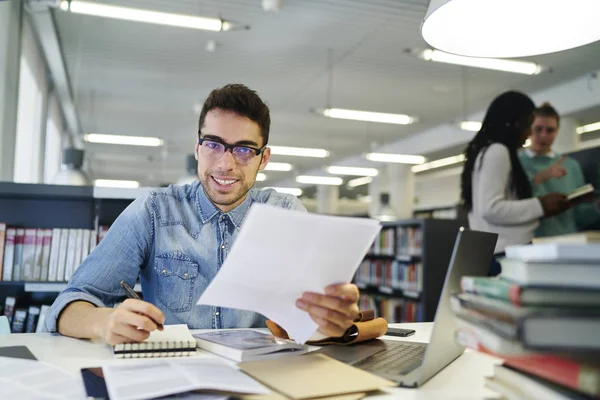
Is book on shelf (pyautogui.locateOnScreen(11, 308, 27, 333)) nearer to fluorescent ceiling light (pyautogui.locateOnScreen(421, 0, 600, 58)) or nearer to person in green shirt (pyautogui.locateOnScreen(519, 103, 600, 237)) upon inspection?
fluorescent ceiling light (pyautogui.locateOnScreen(421, 0, 600, 58))

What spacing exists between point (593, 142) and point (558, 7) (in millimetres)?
9664

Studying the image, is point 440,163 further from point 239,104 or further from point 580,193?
point 239,104

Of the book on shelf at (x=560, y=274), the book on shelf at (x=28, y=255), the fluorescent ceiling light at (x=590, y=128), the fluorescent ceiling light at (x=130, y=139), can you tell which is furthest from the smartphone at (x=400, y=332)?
the fluorescent ceiling light at (x=590, y=128)

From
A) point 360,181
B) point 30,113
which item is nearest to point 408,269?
point 30,113

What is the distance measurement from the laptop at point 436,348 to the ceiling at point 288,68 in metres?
3.73

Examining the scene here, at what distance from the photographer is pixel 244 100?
4.63ft

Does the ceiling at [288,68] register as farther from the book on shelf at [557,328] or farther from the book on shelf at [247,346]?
the book on shelf at [557,328]

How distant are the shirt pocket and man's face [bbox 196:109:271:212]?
0.65 feet

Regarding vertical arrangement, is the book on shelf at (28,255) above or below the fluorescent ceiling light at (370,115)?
below

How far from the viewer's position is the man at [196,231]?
133 centimetres

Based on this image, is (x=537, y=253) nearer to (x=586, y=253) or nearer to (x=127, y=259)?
(x=586, y=253)

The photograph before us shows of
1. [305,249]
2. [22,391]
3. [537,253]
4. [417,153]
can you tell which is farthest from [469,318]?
[417,153]

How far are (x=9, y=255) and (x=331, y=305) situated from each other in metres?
2.28

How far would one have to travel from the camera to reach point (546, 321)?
20.9 inches
